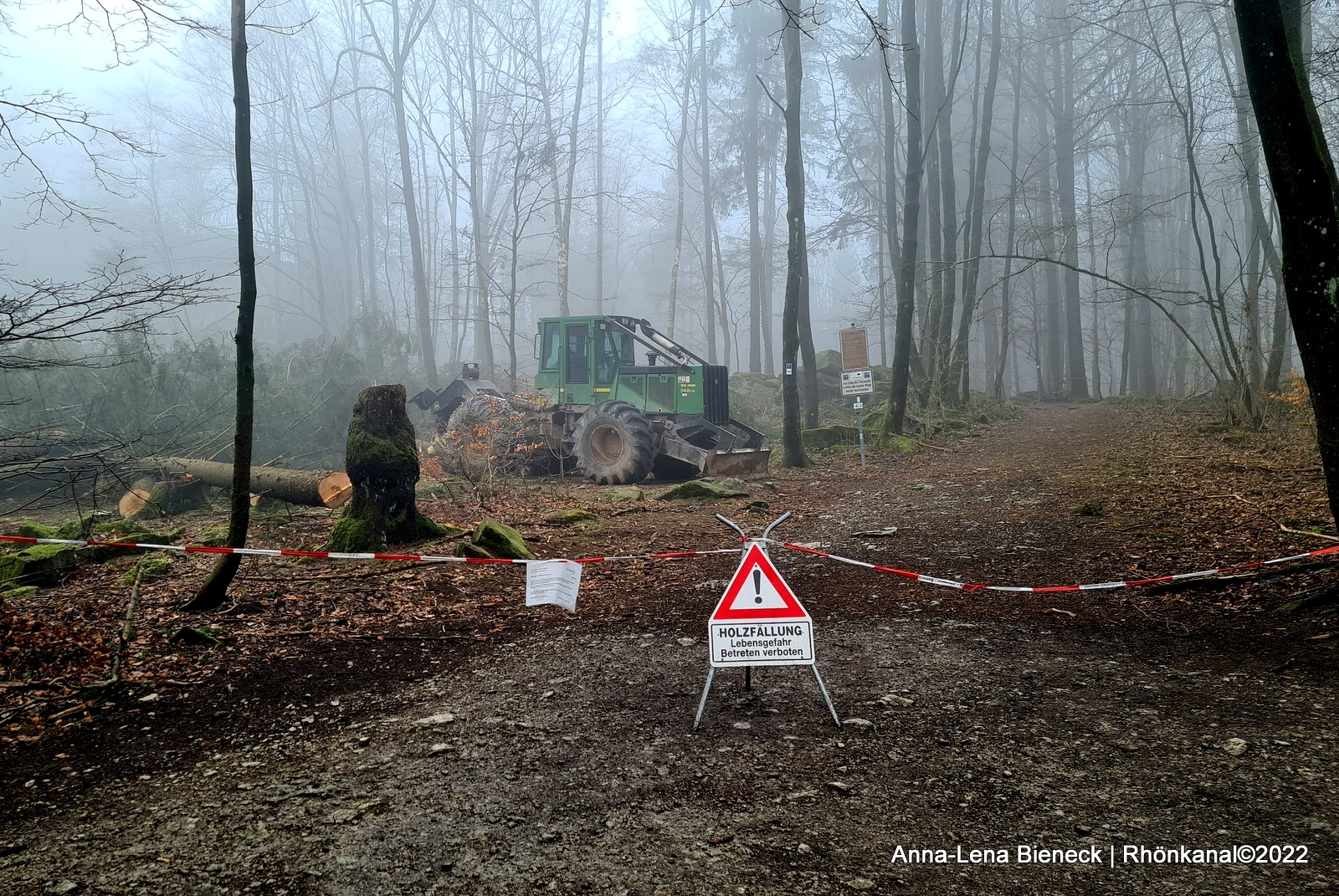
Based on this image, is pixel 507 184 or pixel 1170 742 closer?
pixel 1170 742

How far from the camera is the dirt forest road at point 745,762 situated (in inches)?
102

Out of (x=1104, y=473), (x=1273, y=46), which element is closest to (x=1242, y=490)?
(x=1104, y=473)

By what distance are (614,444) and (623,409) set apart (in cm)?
80

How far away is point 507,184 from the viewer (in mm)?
47969

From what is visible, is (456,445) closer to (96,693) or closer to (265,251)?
(96,693)

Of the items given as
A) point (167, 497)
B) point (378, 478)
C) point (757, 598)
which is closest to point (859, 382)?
point (378, 478)

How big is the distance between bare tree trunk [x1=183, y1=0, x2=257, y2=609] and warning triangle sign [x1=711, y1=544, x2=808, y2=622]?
350 cm

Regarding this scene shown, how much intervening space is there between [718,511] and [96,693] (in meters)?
7.06

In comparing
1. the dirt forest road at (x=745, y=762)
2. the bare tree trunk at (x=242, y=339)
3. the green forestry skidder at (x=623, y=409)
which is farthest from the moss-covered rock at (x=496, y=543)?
the green forestry skidder at (x=623, y=409)

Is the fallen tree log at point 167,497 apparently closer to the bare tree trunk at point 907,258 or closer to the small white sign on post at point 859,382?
the small white sign on post at point 859,382

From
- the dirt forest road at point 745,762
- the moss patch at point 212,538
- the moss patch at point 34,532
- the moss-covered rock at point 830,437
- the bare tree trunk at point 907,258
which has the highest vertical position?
the bare tree trunk at point 907,258

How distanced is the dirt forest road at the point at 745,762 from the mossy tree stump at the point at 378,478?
7.65 ft

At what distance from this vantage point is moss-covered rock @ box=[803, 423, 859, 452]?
1698cm

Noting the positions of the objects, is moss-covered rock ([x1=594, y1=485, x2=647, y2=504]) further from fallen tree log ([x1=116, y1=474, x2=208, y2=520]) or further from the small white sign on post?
fallen tree log ([x1=116, y1=474, x2=208, y2=520])
